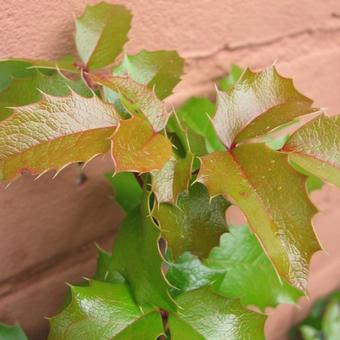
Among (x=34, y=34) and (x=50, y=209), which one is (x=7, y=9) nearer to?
(x=34, y=34)

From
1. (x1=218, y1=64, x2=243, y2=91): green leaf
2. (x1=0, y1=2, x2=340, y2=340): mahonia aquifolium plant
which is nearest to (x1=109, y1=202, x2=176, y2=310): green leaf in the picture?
(x1=0, y1=2, x2=340, y2=340): mahonia aquifolium plant

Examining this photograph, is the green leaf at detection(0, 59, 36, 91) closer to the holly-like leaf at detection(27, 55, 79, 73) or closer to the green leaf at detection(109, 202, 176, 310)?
the holly-like leaf at detection(27, 55, 79, 73)

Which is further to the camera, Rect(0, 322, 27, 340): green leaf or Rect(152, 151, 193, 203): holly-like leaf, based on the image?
Rect(0, 322, 27, 340): green leaf

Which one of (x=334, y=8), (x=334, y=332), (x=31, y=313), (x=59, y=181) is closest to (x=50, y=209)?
(x=59, y=181)

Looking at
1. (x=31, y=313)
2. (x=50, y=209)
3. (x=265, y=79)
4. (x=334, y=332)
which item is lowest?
(x=334, y=332)

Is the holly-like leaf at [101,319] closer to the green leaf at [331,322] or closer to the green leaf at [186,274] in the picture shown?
the green leaf at [186,274]

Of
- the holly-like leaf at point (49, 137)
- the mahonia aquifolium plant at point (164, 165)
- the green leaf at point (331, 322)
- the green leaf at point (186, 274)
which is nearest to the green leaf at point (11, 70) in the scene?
the mahonia aquifolium plant at point (164, 165)
